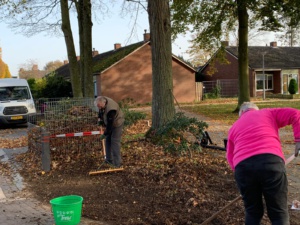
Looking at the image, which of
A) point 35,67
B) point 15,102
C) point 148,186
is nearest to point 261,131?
point 148,186

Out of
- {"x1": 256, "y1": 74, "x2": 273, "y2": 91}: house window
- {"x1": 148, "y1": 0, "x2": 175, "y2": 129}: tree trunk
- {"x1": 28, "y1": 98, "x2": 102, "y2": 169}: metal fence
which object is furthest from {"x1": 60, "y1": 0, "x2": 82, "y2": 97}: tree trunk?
{"x1": 256, "y1": 74, "x2": 273, "y2": 91}: house window

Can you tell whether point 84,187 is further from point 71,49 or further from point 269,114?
point 71,49

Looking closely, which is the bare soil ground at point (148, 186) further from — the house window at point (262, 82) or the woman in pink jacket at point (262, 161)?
the house window at point (262, 82)

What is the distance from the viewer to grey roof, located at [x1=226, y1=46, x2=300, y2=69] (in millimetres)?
39312

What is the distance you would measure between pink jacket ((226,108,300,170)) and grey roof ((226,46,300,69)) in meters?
35.6

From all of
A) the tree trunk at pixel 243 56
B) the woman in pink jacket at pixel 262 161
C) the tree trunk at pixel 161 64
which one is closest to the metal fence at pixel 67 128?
the tree trunk at pixel 161 64

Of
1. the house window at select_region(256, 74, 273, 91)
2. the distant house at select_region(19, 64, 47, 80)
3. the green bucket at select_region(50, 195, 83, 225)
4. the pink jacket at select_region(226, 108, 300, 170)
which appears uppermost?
the distant house at select_region(19, 64, 47, 80)

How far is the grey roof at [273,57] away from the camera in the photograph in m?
39.3

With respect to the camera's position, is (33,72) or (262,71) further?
(33,72)

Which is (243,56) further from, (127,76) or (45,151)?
(45,151)

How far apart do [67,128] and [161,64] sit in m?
3.09

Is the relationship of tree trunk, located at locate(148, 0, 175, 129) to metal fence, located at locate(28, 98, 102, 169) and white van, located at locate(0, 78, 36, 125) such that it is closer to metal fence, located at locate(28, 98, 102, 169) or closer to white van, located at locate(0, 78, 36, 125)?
metal fence, located at locate(28, 98, 102, 169)

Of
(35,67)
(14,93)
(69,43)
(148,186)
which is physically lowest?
(148,186)

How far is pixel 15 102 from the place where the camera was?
63.9 ft
